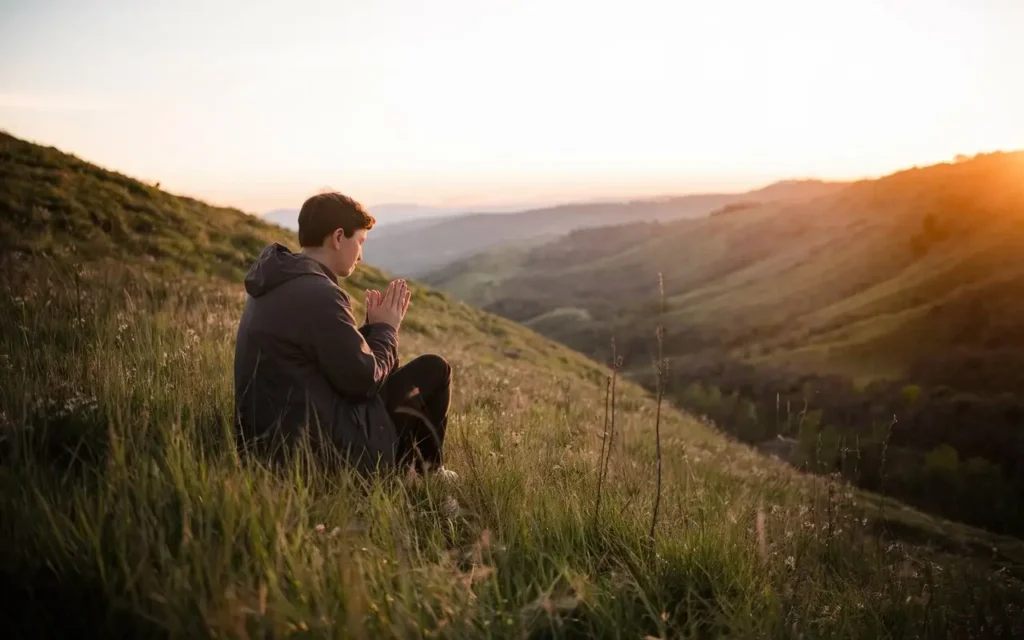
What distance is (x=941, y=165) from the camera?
109 m

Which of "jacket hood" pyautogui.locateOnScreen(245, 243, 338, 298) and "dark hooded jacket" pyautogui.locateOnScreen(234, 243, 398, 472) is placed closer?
"dark hooded jacket" pyautogui.locateOnScreen(234, 243, 398, 472)

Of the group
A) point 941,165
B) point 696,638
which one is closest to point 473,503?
point 696,638

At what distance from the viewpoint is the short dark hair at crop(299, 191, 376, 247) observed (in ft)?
13.2

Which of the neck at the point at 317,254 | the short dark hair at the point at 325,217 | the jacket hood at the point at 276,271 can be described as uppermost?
the short dark hair at the point at 325,217

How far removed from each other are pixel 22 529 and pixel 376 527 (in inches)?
49.7

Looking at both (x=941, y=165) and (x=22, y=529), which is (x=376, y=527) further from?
(x=941, y=165)

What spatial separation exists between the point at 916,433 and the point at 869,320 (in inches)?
993

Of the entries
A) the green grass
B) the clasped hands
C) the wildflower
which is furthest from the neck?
the wildflower

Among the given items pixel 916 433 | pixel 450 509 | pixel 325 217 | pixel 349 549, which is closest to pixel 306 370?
pixel 325 217

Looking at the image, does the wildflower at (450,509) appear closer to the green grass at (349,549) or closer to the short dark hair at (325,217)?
the green grass at (349,549)

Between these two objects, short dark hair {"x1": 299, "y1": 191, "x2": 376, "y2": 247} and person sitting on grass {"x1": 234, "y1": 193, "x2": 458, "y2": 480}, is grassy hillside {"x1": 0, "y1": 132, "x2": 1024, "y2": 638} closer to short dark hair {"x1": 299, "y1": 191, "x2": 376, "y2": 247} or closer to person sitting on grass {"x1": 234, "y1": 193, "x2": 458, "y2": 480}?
person sitting on grass {"x1": 234, "y1": 193, "x2": 458, "y2": 480}

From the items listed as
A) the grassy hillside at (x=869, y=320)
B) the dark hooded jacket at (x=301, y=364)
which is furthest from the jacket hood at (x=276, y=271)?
the grassy hillside at (x=869, y=320)

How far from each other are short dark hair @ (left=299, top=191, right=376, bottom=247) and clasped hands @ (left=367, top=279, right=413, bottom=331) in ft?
1.65

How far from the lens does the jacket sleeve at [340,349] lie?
358 cm
